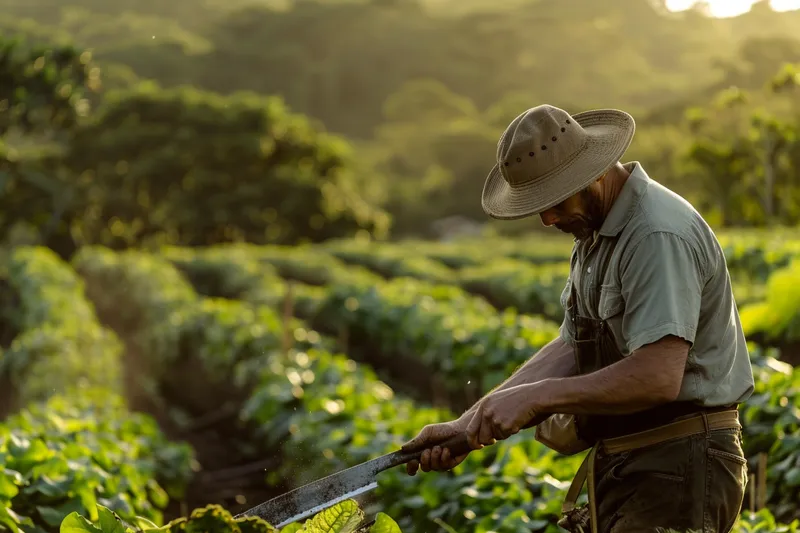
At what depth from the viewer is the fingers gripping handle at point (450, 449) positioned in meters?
2.95

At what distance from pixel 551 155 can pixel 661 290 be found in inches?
20.0

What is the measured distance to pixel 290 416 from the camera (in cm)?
810

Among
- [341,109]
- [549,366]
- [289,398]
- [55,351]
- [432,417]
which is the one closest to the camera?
[549,366]

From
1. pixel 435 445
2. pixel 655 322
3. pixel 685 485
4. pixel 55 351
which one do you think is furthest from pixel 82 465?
pixel 55 351

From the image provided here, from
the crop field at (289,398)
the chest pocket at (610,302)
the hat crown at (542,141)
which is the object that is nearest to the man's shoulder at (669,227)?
the chest pocket at (610,302)

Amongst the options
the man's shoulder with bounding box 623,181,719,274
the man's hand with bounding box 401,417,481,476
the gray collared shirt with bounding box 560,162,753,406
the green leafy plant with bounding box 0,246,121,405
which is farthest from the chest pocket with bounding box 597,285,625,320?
the green leafy plant with bounding box 0,246,121,405

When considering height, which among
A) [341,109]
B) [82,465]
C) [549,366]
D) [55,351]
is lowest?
[341,109]

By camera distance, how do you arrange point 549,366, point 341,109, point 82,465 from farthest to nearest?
point 341,109 < point 82,465 < point 549,366

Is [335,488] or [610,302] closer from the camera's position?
[610,302]

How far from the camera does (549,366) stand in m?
3.24

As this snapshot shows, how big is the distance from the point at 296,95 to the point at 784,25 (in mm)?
50400

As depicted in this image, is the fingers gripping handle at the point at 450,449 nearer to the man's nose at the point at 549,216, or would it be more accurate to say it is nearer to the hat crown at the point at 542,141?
the man's nose at the point at 549,216

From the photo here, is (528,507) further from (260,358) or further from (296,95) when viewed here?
(296,95)

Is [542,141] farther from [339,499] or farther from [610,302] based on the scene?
[339,499]
